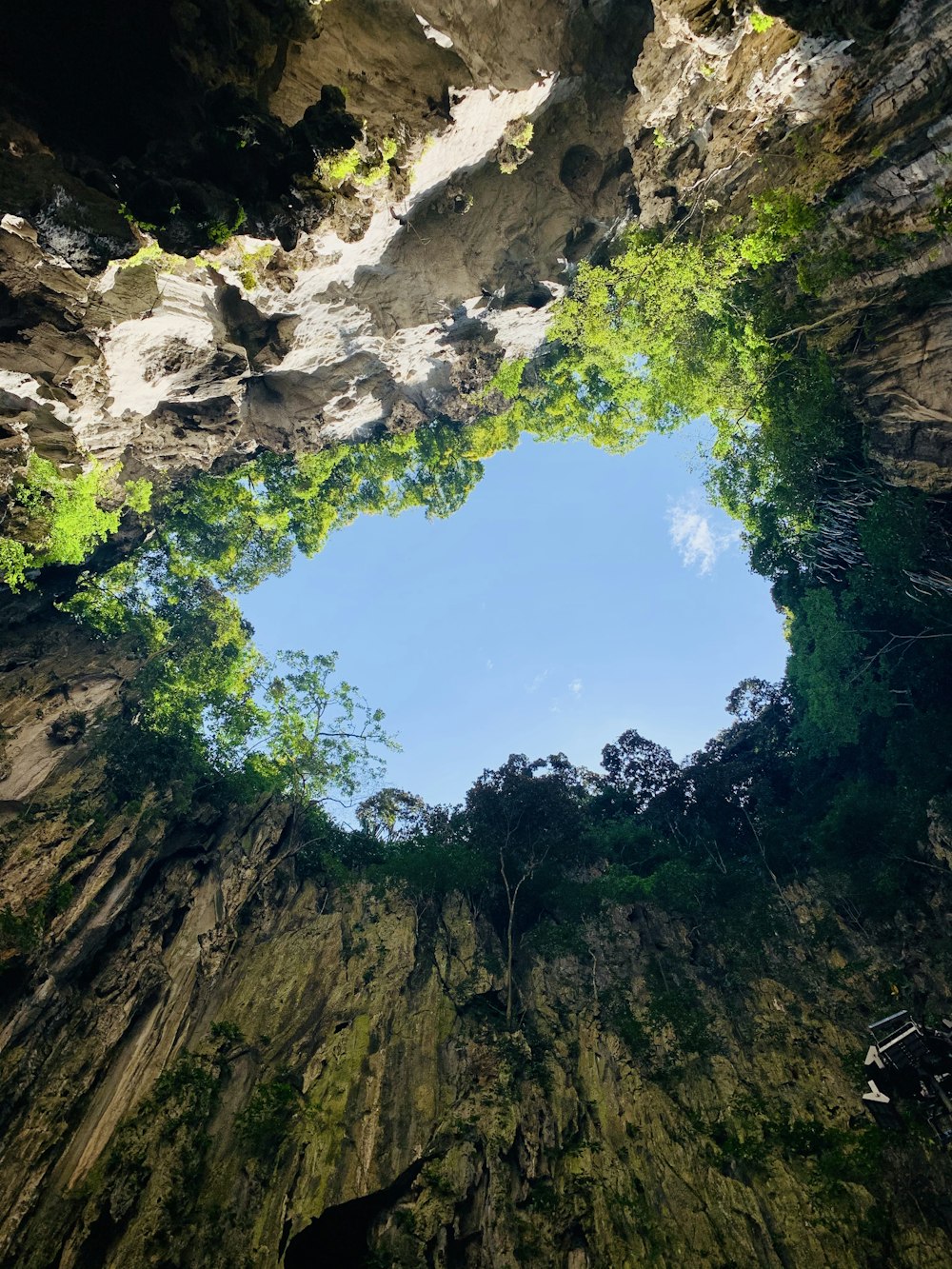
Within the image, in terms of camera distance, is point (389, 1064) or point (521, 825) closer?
point (389, 1064)

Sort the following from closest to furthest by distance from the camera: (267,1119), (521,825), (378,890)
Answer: (267,1119), (378,890), (521,825)

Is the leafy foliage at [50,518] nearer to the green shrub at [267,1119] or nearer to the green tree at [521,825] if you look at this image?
the green shrub at [267,1119]

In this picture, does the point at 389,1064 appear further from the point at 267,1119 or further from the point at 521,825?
the point at 521,825

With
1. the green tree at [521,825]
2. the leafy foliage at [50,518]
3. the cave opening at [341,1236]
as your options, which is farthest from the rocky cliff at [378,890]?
the green tree at [521,825]

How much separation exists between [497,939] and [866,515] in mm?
22017

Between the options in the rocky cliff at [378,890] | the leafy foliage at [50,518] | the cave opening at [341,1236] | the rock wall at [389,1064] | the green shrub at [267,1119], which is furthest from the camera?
the leafy foliage at [50,518]

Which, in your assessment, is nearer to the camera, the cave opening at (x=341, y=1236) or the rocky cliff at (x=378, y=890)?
the rocky cliff at (x=378, y=890)

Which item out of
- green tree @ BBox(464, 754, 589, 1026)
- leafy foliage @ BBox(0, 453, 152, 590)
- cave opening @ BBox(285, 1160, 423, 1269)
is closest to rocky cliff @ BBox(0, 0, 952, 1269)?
cave opening @ BBox(285, 1160, 423, 1269)

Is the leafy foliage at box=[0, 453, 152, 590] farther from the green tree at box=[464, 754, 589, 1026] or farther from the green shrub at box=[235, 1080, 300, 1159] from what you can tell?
the green tree at box=[464, 754, 589, 1026]

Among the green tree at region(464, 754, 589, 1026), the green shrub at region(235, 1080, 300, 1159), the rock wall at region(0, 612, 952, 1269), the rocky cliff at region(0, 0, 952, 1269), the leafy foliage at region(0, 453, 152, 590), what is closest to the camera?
the rocky cliff at region(0, 0, 952, 1269)

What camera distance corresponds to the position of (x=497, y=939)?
2283 centimetres

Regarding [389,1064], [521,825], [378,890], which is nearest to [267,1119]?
[389,1064]

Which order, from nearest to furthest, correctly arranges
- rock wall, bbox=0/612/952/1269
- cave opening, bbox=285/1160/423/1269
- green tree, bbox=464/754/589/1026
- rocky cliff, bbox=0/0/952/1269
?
1. rocky cliff, bbox=0/0/952/1269
2. rock wall, bbox=0/612/952/1269
3. cave opening, bbox=285/1160/423/1269
4. green tree, bbox=464/754/589/1026

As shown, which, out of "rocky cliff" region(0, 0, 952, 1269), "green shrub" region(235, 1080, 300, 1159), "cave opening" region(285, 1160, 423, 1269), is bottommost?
"cave opening" region(285, 1160, 423, 1269)
